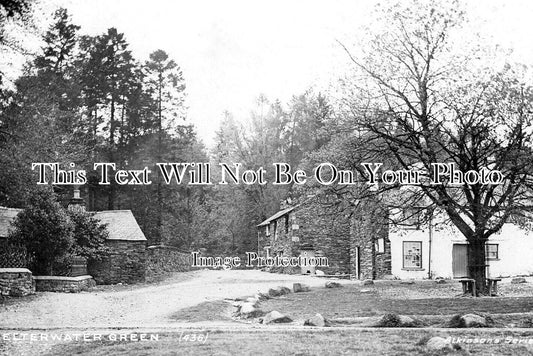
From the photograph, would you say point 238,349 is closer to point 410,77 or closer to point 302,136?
point 410,77

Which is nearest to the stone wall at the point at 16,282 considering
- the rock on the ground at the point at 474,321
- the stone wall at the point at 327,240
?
the rock on the ground at the point at 474,321

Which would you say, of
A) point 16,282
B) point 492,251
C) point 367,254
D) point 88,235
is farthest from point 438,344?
point 492,251

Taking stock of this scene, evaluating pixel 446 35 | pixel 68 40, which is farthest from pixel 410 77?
Answer: pixel 68 40

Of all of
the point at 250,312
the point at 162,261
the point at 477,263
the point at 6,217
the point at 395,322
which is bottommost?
the point at 250,312

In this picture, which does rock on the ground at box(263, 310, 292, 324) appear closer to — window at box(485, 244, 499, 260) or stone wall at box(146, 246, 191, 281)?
stone wall at box(146, 246, 191, 281)

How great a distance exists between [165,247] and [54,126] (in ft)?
33.2

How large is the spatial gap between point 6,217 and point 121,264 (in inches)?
181

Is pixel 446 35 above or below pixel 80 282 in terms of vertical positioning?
above

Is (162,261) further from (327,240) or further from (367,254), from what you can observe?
(367,254)

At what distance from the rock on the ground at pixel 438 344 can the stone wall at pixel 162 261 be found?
17.0 meters

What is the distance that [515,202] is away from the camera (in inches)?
658

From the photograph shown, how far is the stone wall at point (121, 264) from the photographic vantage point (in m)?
22.2

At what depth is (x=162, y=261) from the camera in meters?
25.9

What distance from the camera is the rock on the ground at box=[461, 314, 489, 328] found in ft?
33.0
